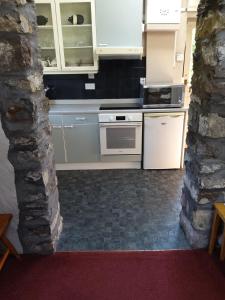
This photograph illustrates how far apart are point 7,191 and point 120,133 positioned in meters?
1.79

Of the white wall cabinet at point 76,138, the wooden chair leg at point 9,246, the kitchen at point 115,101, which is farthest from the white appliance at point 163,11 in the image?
the wooden chair leg at point 9,246

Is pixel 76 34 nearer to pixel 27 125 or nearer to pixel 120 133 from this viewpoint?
pixel 120 133

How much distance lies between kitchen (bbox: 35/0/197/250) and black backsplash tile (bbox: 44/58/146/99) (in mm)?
14

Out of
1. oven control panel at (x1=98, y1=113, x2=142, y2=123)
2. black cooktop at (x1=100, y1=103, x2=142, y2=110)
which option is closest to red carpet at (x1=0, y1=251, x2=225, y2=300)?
oven control panel at (x1=98, y1=113, x2=142, y2=123)

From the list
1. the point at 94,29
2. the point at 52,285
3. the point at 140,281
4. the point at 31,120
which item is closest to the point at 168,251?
the point at 140,281

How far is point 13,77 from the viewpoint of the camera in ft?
5.08

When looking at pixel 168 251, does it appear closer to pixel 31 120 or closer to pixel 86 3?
pixel 31 120

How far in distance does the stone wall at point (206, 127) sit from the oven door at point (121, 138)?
1.27 m

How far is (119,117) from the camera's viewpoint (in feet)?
10.6

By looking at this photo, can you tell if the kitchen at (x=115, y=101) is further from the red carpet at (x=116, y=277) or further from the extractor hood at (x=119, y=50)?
the red carpet at (x=116, y=277)

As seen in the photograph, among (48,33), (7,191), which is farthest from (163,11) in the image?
(7,191)

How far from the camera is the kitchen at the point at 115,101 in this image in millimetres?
3033

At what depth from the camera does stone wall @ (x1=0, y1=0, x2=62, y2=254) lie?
1.47 m

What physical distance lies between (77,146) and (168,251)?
188cm
